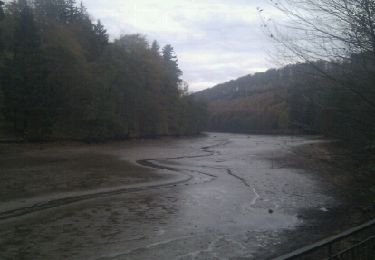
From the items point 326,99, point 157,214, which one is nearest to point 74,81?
point 157,214

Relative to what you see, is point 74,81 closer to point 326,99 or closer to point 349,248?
point 326,99

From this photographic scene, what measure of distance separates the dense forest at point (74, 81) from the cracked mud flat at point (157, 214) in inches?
902

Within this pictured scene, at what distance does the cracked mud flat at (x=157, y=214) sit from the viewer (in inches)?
458

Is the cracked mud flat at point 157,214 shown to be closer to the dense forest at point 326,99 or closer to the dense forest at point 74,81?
the dense forest at point 326,99

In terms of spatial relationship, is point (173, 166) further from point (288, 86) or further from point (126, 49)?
point (126, 49)

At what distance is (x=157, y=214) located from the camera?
52.4 ft

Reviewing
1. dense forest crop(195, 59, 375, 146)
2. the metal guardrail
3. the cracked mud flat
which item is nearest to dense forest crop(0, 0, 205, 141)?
the cracked mud flat

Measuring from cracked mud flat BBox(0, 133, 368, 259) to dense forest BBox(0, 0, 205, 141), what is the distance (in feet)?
75.2

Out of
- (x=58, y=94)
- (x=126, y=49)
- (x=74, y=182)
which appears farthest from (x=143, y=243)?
(x=126, y=49)

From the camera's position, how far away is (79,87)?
57.2 metres

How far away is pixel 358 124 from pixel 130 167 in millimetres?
23742

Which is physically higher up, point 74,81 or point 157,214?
point 74,81

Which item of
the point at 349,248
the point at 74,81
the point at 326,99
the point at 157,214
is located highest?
the point at 74,81

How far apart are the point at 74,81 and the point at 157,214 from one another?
43.4 m
